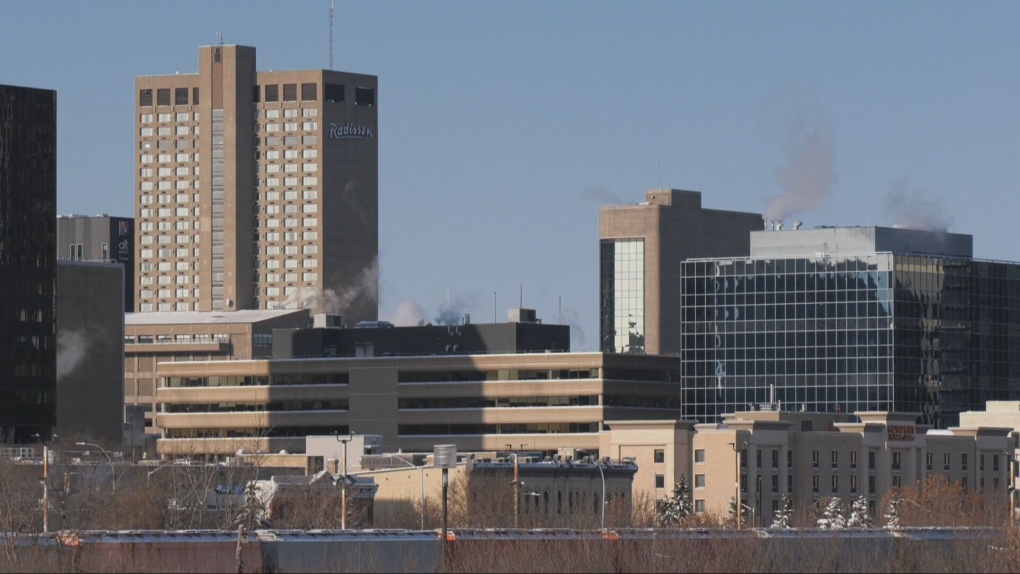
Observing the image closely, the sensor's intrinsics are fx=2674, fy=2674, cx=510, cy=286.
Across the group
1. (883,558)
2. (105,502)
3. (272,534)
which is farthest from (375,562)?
(105,502)

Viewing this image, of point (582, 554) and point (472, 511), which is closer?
point (582, 554)

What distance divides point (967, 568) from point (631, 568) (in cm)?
1661

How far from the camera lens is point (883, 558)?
133 meters

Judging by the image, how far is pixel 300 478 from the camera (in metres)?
194

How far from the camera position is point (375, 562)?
404ft

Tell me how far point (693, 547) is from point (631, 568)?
14.4 feet

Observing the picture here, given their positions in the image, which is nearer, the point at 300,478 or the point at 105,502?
the point at 105,502

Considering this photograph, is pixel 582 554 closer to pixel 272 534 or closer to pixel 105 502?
pixel 272 534

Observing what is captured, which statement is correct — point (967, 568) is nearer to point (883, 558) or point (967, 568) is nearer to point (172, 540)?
point (883, 558)

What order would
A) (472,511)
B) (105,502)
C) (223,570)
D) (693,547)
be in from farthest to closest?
(472,511) < (105,502) < (693,547) < (223,570)

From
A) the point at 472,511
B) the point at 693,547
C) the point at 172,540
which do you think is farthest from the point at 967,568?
the point at 472,511

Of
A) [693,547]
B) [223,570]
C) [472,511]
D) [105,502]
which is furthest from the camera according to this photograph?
[472,511]

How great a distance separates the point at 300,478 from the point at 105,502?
24008 mm

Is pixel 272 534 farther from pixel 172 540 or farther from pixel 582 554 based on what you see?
pixel 582 554
